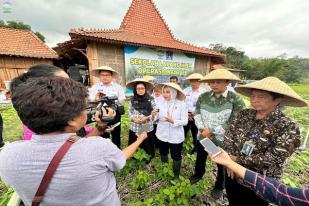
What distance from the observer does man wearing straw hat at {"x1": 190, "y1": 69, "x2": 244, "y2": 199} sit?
2.55 metres

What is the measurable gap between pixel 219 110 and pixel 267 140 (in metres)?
0.90

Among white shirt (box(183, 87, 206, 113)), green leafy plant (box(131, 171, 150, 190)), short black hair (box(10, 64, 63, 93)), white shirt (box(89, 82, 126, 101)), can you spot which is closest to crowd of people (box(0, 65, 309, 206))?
short black hair (box(10, 64, 63, 93))

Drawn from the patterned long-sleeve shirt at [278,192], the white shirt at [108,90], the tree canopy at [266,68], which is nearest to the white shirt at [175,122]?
the white shirt at [108,90]

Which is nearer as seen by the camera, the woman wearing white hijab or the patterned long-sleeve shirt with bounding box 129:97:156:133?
the woman wearing white hijab

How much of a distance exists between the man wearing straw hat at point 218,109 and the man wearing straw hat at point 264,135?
0.51 m

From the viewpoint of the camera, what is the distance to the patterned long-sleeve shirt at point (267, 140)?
1.66 meters

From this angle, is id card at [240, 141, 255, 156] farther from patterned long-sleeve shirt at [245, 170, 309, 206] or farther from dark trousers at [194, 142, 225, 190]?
dark trousers at [194, 142, 225, 190]

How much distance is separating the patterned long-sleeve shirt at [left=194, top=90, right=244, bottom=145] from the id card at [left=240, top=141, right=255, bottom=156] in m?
0.73

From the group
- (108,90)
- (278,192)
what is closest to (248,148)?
(278,192)

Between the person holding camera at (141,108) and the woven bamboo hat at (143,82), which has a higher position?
the woven bamboo hat at (143,82)

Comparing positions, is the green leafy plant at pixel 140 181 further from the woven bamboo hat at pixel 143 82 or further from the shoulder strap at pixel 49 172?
the shoulder strap at pixel 49 172

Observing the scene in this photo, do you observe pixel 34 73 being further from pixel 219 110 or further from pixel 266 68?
pixel 266 68

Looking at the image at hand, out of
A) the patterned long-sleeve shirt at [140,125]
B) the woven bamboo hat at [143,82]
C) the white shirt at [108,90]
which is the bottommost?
the patterned long-sleeve shirt at [140,125]

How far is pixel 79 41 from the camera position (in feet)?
27.5
